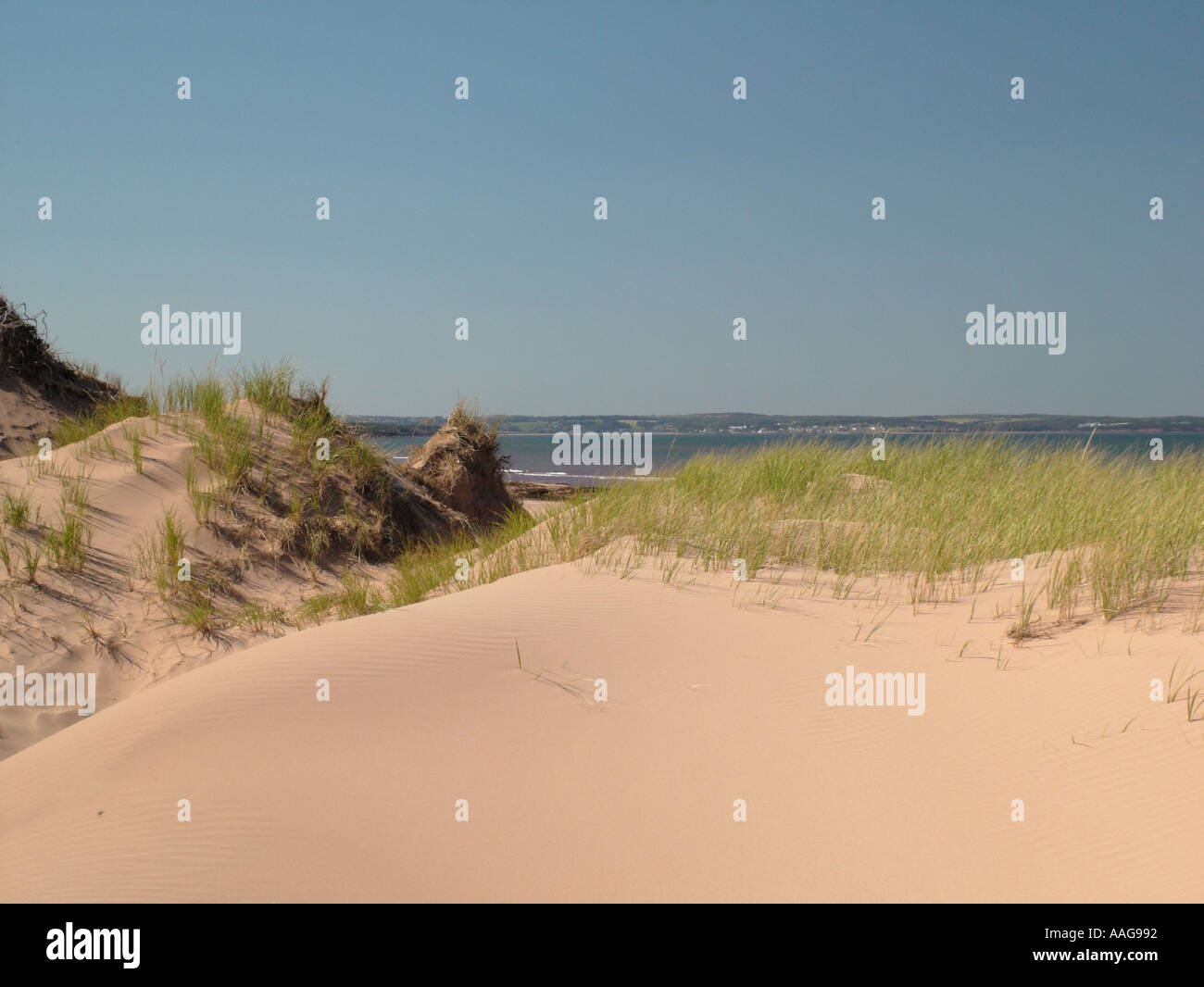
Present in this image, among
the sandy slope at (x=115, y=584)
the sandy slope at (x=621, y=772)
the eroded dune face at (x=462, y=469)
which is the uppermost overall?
the eroded dune face at (x=462, y=469)

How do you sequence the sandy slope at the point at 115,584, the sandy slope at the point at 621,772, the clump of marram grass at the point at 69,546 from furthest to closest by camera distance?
the clump of marram grass at the point at 69,546 → the sandy slope at the point at 115,584 → the sandy slope at the point at 621,772

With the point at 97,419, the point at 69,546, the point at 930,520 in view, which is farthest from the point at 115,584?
the point at 930,520

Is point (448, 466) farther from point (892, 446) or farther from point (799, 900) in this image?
point (799, 900)

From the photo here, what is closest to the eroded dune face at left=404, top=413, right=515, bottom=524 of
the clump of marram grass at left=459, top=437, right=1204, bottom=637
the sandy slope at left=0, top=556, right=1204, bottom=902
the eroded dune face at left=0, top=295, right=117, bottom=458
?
the clump of marram grass at left=459, top=437, right=1204, bottom=637

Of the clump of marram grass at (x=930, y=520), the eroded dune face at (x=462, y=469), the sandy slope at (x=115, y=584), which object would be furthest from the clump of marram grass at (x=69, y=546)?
the eroded dune face at (x=462, y=469)

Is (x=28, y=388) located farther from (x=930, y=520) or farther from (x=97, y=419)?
(x=930, y=520)

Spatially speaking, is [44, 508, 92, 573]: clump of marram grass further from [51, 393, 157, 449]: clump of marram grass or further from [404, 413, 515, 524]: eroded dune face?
[404, 413, 515, 524]: eroded dune face

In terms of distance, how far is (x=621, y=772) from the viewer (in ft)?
11.8

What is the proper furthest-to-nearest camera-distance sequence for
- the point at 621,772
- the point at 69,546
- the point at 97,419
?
the point at 97,419 < the point at 69,546 < the point at 621,772

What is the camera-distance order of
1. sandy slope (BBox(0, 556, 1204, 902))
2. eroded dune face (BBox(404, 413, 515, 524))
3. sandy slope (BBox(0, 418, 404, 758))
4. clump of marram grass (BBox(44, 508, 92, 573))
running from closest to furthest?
1. sandy slope (BBox(0, 556, 1204, 902))
2. sandy slope (BBox(0, 418, 404, 758))
3. clump of marram grass (BBox(44, 508, 92, 573))
4. eroded dune face (BBox(404, 413, 515, 524))

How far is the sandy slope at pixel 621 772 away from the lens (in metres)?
2.88

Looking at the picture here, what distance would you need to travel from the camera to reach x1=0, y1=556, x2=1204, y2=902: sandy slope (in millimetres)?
2885

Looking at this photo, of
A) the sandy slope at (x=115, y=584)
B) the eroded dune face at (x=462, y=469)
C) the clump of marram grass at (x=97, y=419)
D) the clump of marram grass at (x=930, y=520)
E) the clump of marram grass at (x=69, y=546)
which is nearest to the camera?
the clump of marram grass at (x=930, y=520)

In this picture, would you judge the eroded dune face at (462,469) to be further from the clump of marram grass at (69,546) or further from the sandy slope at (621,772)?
the sandy slope at (621,772)
